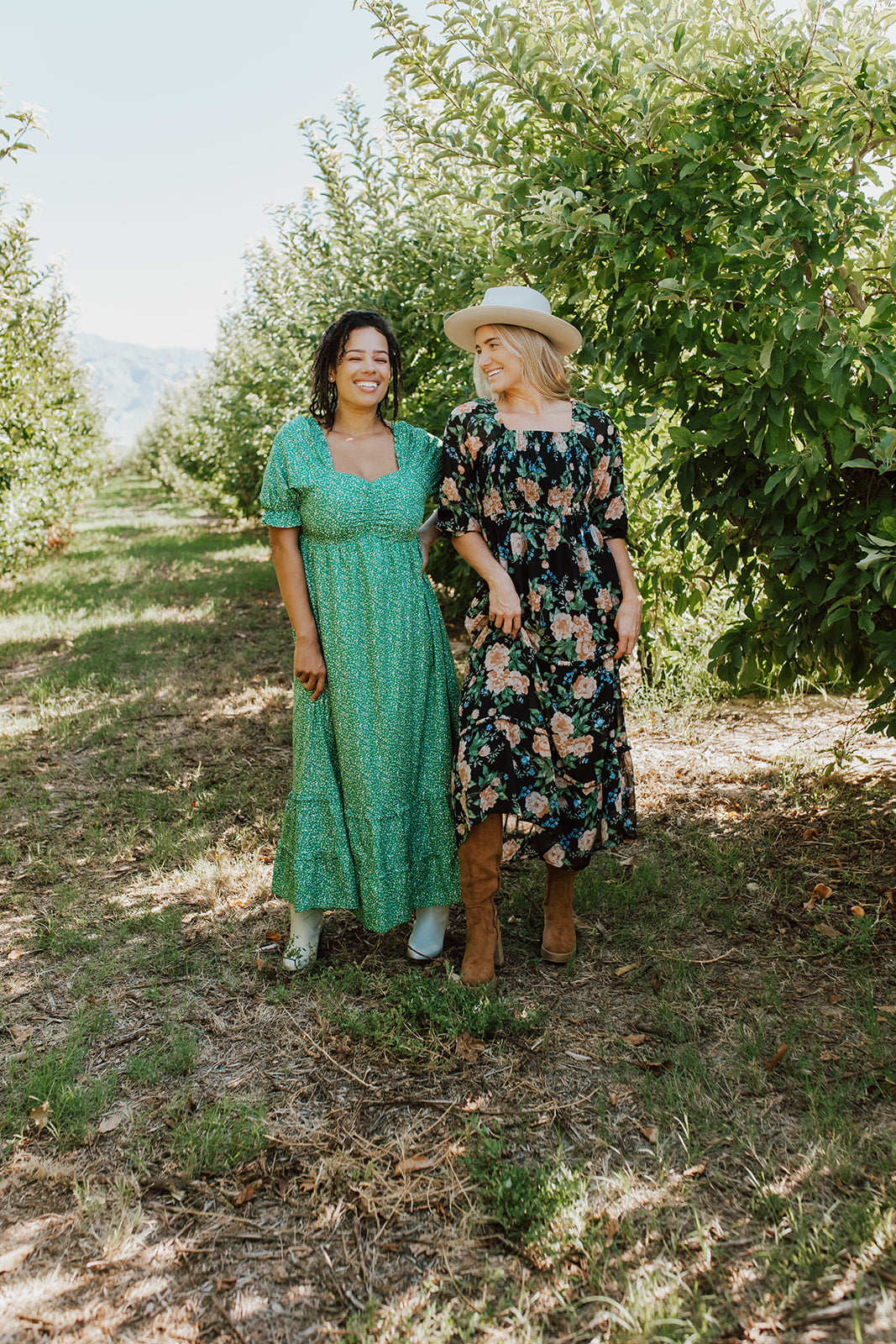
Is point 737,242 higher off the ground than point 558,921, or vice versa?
point 737,242

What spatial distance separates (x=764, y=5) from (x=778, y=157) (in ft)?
1.49

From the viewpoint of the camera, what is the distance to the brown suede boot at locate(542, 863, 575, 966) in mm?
2916

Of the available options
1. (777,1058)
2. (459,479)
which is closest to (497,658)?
(459,479)

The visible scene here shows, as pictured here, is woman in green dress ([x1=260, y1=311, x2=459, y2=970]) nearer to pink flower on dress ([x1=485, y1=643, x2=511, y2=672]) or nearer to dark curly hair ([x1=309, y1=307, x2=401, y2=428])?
dark curly hair ([x1=309, y1=307, x2=401, y2=428])

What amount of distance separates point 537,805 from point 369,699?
59 centimetres

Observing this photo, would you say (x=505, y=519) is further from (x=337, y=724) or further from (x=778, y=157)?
(x=778, y=157)

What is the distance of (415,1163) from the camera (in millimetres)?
2115

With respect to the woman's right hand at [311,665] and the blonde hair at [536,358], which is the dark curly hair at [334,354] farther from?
the woman's right hand at [311,665]

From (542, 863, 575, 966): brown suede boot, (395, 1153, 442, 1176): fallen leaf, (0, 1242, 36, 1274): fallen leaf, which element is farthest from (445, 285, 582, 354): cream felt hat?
(0, 1242, 36, 1274): fallen leaf

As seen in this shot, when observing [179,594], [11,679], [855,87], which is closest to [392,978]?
[855,87]

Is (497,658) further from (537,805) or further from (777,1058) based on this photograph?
(777,1058)

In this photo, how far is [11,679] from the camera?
679 cm

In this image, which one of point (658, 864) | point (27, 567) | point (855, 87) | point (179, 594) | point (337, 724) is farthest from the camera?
point (27, 567)

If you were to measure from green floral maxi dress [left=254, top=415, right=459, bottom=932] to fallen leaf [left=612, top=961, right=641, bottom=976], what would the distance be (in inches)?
22.6
